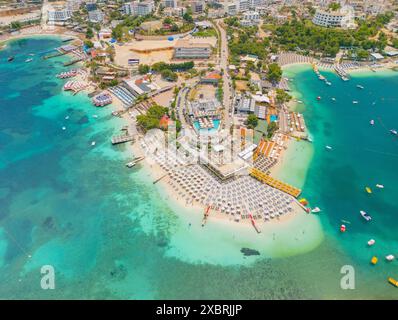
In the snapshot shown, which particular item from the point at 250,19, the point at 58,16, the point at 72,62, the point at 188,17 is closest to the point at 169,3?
the point at 188,17

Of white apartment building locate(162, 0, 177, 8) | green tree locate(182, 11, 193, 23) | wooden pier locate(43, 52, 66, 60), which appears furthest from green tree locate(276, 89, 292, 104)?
white apartment building locate(162, 0, 177, 8)

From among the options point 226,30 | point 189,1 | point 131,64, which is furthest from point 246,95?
point 189,1

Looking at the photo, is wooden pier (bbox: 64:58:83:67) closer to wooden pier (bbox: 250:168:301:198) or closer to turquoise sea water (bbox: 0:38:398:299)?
turquoise sea water (bbox: 0:38:398:299)

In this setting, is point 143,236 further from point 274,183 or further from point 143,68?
point 143,68

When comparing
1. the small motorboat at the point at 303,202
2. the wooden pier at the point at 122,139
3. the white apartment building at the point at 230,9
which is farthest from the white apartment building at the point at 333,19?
the wooden pier at the point at 122,139

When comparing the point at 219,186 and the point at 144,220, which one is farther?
the point at 219,186

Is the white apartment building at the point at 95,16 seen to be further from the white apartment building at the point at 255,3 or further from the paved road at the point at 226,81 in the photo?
the white apartment building at the point at 255,3

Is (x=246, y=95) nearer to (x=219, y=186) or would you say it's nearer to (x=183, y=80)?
(x=183, y=80)

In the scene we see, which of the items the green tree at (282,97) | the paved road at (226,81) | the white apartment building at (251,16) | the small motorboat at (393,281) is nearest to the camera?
the small motorboat at (393,281)
